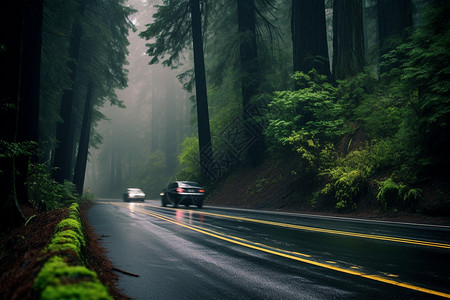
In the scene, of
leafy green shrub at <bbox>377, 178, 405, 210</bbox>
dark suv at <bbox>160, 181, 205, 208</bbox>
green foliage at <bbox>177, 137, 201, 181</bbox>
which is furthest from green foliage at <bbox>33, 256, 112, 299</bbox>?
green foliage at <bbox>177, 137, 201, 181</bbox>

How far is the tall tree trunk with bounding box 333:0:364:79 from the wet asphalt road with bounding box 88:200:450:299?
42.2ft

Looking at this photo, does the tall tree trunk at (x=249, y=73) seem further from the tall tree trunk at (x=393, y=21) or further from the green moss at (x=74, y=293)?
the green moss at (x=74, y=293)

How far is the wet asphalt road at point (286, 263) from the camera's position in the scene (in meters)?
3.60

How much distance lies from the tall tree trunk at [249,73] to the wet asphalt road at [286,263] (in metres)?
15.5

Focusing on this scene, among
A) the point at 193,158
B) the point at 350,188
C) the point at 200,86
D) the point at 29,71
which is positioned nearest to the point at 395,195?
the point at 350,188

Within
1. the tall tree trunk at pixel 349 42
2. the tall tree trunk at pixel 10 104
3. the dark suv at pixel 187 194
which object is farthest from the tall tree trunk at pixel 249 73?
the tall tree trunk at pixel 10 104

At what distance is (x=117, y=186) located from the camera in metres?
63.8

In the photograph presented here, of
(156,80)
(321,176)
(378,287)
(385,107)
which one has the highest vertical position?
(156,80)

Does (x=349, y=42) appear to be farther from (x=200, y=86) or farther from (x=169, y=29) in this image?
(x=169, y=29)

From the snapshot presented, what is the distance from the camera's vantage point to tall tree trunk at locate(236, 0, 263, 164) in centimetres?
2275

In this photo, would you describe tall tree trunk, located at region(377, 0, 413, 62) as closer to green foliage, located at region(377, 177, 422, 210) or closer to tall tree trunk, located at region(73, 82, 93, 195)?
green foliage, located at region(377, 177, 422, 210)

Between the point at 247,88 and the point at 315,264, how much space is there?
19.4m

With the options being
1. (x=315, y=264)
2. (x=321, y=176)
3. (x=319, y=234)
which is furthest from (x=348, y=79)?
(x=315, y=264)

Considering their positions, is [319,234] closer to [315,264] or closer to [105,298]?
[315,264]
